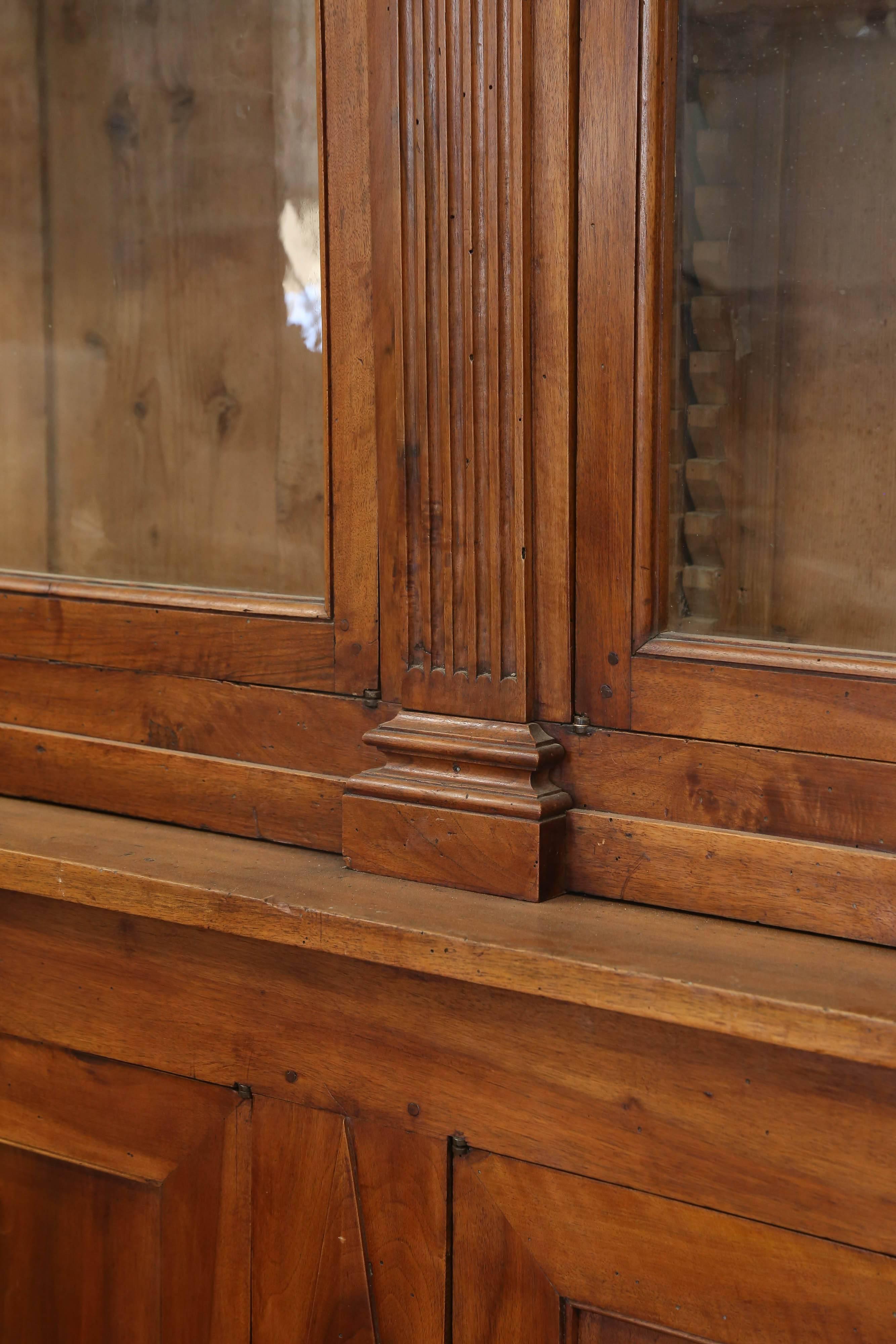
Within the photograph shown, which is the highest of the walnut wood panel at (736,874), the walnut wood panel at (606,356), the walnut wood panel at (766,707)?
the walnut wood panel at (606,356)

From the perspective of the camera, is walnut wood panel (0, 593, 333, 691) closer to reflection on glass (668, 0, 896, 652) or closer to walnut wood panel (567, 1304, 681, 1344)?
reflection on glass (668, 0, 896, 652)

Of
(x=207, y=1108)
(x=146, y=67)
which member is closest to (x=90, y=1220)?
(x=207, y=1108)

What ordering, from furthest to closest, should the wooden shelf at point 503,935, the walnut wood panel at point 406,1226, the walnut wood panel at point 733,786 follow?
the walnut wood panel at point 406,1226 < the walnut wood panel at point 733,786 < the wooden shelf at point 503,935

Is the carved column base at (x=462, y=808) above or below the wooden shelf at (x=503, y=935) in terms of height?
above

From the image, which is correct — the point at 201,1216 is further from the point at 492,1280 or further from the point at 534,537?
the point at 534,537

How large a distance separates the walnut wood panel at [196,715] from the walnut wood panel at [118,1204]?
1.07 feet

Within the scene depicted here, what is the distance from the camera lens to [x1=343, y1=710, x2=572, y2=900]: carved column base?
1.13 metres

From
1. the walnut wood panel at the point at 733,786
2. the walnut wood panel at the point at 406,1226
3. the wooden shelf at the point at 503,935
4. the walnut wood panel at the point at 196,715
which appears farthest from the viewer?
the walnut wood panel at the point at 196,715

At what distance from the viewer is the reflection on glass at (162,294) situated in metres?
1.31

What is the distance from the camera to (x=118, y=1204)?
136 cm

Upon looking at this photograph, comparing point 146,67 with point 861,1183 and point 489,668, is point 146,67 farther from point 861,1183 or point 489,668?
point 861,1183

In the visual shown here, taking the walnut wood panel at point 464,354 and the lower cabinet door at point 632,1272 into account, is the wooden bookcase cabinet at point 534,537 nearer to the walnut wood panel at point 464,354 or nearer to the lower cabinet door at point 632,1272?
the walnut wood panel at point 464,354

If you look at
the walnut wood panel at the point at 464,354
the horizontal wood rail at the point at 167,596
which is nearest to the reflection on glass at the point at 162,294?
Answer: the horizontal wood rail at the point at 167,596

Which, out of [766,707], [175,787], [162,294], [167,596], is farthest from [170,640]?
[766,707]
